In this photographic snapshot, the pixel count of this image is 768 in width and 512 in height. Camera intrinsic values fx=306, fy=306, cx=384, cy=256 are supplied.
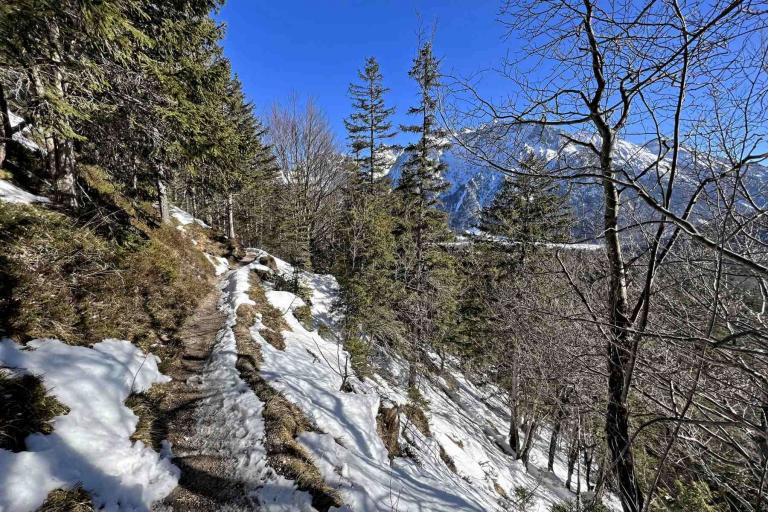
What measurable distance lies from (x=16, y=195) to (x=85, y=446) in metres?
5.94

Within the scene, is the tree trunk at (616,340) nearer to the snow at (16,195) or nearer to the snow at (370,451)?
the snow at (370,451)

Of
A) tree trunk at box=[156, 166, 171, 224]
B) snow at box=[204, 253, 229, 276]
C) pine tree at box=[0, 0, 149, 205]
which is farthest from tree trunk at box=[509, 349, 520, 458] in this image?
tree trunk at box=[156, 166, 171, 224]

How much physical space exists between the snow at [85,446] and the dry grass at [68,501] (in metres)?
0.05

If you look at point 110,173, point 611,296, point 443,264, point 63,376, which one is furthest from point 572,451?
point 110,173

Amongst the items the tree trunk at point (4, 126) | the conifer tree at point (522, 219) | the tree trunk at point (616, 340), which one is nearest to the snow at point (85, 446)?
the tree trunk at point (616, 340)

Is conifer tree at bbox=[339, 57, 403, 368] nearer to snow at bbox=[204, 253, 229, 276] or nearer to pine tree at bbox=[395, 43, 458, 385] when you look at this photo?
pine tree at bbox=[395, 43, 458, 385]

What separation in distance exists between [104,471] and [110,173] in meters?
8.83

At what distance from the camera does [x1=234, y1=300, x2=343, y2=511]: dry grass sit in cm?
343

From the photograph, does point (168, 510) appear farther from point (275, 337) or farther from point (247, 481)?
point (275, 337)

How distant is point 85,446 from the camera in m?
3.06

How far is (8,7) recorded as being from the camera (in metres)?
3.44

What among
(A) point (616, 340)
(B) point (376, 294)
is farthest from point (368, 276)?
(A) point (616, 340)

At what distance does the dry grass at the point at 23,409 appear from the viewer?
2.66 m

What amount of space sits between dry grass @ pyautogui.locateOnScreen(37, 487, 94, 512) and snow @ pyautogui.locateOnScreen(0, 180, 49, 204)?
5.70 m
